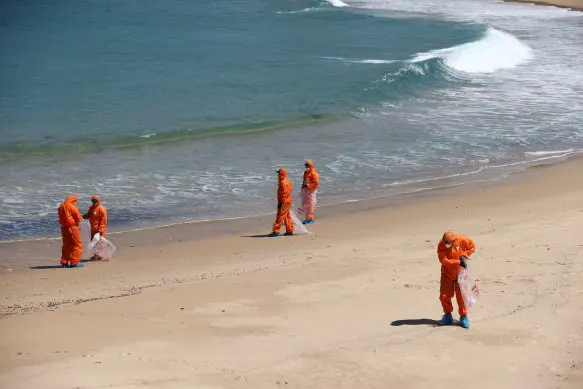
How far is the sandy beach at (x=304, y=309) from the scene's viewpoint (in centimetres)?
1207

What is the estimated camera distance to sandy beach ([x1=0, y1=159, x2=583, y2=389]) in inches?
475

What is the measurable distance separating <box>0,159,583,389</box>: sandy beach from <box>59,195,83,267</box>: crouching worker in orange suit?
0.84 ft

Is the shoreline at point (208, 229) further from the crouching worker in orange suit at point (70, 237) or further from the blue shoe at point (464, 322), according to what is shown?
the blue shoe at point (464, 322)

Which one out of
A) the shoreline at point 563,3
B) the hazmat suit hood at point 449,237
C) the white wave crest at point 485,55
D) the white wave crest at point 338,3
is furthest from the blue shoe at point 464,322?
the white wave crest at point 338,3

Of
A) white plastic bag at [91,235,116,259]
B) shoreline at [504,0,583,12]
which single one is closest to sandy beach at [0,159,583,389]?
white plastic bag at [91,235,116,259]

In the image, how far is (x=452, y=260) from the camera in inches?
515

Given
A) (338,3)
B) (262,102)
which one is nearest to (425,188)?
(262,102)

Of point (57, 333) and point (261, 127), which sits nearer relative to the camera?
point (57, 333)

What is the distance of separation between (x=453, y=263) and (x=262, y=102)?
1956cm

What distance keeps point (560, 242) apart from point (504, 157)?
838 centimetres

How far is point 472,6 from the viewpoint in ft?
171

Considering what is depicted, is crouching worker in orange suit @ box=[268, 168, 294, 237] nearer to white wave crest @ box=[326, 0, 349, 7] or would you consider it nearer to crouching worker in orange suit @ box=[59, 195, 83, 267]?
crouching worker in orange suit @ box=[59, 195, 83, 267]

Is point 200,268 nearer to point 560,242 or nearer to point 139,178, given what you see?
point 560,242

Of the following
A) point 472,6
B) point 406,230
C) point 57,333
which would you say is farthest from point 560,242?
point 472,6
